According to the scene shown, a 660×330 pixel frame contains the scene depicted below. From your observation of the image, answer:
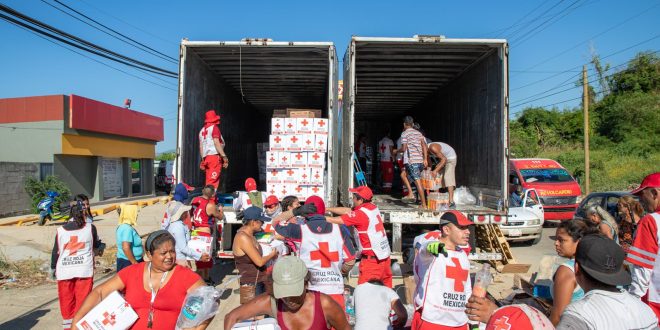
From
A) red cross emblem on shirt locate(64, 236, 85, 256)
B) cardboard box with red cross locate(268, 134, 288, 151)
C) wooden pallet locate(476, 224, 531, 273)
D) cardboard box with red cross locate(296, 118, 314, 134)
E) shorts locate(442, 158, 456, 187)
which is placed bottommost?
wooden pallet locate(476, 224, 531, 273)

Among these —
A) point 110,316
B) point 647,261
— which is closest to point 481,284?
point 647,261

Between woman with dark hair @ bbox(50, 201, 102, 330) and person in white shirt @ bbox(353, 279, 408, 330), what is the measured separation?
3006 mm

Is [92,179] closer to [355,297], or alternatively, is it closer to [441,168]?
[441,168]

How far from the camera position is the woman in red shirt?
3.03 metres

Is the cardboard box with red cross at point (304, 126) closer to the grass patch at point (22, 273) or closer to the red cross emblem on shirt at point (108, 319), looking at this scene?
the grass patch at point (22, 273)

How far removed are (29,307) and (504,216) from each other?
6.73 metres

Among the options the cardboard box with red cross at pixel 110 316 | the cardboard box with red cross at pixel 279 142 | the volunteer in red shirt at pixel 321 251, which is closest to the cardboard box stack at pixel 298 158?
the cardboard box with red cross at pixel 279 142

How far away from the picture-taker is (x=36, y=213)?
1730 cm

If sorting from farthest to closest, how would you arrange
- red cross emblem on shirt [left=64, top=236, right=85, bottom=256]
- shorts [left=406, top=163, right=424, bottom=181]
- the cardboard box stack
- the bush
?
1. the bush
2. shorts [left=406, top=163, right=424, bottom=181]
3. the cardboard box stack
4. red cross emblem on shirt [left=64, top=236, right=85, bottom=256]

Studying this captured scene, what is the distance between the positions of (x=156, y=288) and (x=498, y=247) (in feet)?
20.8

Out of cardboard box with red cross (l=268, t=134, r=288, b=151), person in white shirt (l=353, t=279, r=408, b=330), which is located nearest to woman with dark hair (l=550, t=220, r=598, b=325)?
person in white shirt (l=353, t=279, r=408, b=330)

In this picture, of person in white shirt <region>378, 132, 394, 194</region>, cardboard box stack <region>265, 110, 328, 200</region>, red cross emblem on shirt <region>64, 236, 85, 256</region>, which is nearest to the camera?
red cross emblem on shirt <region>64, 236, 85, 256</region>

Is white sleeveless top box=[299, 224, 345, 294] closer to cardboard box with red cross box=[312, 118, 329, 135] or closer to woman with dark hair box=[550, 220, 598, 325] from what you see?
woman with dark hair box=[550, 220, 598, 325]

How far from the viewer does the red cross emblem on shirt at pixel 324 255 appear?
4.25 metres
